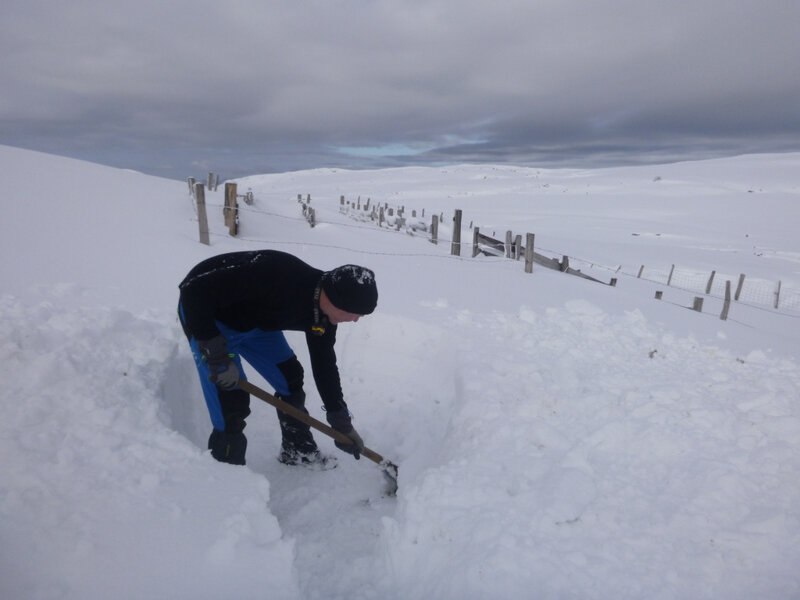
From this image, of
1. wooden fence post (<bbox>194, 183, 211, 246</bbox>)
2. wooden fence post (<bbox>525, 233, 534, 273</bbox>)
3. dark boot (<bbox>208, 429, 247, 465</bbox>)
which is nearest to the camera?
dark boot (<bbox>208, 429, 247, 465</bbox>)

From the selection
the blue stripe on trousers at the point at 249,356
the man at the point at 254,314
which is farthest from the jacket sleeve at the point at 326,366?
the blue stripe on trousers at the point at 249,356

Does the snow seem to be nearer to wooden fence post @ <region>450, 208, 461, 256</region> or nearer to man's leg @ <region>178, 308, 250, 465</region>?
man's leg @ <region>178, 308, 250, 465</region>

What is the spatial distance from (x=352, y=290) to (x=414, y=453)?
2.08 m

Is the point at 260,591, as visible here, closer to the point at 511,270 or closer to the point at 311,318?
the point at 311,318

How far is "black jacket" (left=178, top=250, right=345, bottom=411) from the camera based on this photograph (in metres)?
2.69

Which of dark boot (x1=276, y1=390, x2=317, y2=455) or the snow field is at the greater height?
the snow field

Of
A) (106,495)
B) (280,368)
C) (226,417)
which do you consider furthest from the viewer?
(280,368)

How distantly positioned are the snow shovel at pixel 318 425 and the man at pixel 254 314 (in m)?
0.06

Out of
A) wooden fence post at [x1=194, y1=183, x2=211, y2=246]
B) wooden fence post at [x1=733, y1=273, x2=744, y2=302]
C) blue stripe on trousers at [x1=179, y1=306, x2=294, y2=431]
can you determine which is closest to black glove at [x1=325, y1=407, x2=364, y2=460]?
blue stripe on trousers at [x1=179, y1=306, x2=294, y2=431]

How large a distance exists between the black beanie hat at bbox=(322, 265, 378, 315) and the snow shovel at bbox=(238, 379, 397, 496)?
0.87 metres

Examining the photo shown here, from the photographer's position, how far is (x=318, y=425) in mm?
3285

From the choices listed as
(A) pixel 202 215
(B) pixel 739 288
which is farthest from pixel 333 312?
(B) pixel 739 288

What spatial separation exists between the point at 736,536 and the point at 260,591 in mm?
2513

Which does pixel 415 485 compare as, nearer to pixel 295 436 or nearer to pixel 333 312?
pixel 295 436
